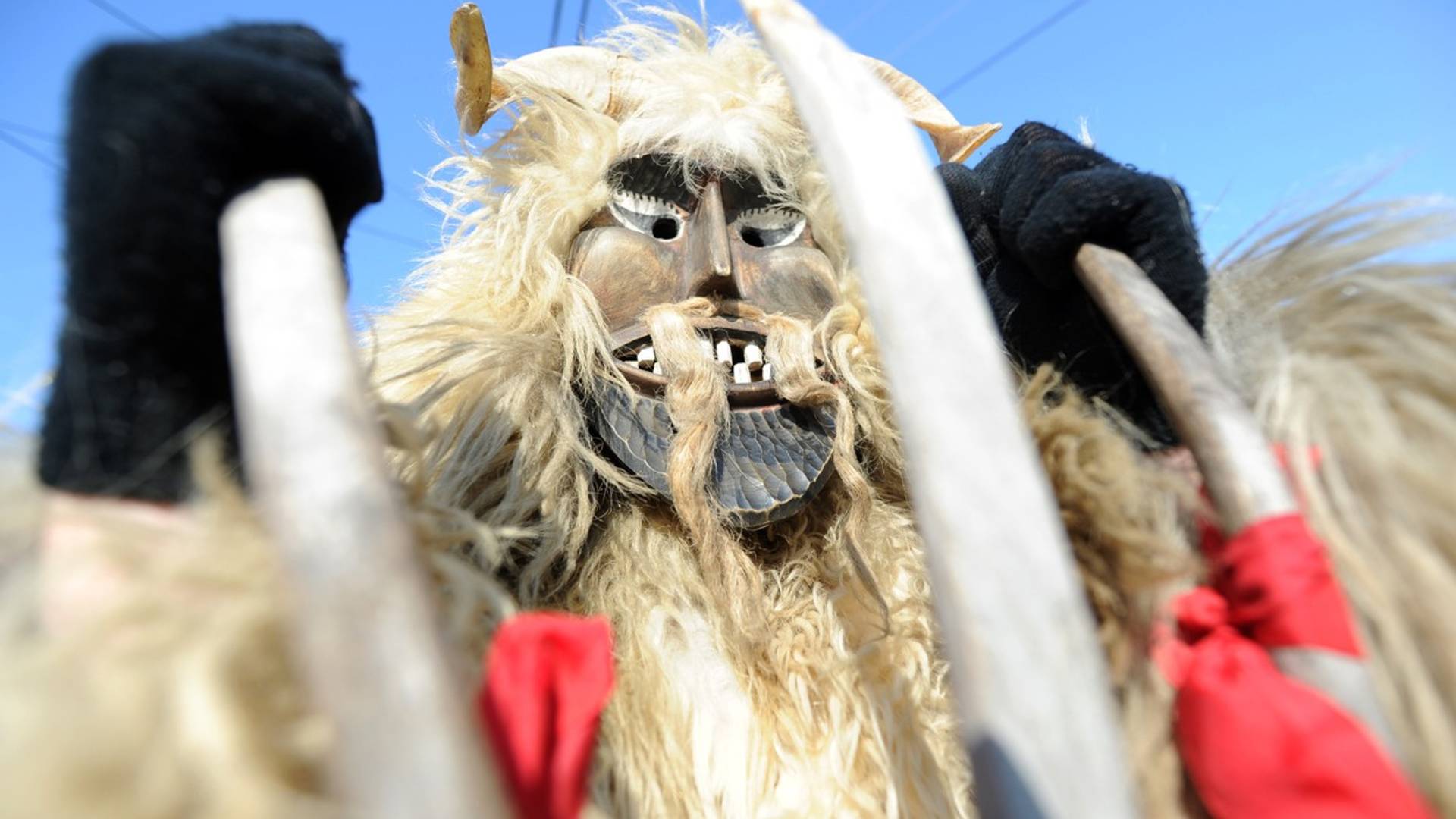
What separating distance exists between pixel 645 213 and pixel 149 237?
0.73 m

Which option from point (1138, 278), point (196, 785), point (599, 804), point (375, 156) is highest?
point (375, 156)

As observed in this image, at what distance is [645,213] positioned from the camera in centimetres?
116

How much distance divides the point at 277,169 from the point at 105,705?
313 mm

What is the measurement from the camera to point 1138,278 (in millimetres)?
695

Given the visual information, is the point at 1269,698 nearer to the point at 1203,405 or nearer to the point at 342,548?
the point at 1203,405

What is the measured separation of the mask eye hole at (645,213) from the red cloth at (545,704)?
0.70 metres

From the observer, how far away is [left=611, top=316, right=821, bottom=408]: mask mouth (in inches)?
41.1

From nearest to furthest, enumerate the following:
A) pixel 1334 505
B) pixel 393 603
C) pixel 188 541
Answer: pixel 393 603 → pixel 188 541 → pixel 1334 505

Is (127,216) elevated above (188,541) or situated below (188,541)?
above

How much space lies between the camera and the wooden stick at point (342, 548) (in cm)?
34

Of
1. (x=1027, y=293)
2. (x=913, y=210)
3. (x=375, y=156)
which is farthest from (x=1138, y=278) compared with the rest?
(x=375, y=156)

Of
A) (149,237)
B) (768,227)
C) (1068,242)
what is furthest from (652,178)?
(149,237)

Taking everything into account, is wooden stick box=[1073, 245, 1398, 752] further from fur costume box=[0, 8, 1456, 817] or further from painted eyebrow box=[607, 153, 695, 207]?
painted eyebrow box=[607, 153, 695, 207]

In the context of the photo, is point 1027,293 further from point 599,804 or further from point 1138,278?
point 599,804
